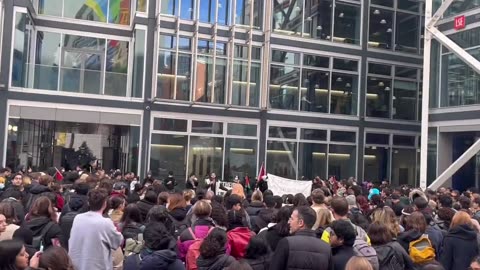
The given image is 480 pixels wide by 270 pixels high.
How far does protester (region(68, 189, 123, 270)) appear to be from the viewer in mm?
5879

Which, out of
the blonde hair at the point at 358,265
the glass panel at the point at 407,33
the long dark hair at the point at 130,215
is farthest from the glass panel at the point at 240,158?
the blonde hair at the point at 358,265

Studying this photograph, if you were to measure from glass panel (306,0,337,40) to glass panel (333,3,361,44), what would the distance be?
484 millimetres

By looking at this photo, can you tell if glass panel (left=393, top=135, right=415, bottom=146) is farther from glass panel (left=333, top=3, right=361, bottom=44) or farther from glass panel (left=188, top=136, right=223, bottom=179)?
glass panel (left=188, top=136, right=223, bottom=179)

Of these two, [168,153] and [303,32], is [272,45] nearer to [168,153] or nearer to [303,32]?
[303,32]

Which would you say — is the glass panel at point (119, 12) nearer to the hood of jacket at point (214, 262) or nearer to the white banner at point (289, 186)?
the white banner at point (289, 186)

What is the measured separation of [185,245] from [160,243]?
1.08 metres

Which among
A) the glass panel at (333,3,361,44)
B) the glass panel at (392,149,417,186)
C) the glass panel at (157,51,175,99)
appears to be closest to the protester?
the glass panel at (157,51,175,99)

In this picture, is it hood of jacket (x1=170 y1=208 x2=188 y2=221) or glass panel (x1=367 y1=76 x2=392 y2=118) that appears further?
glass panel (x1=367 y1=76 x2=392 y2=118)

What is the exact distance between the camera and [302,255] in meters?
5.10

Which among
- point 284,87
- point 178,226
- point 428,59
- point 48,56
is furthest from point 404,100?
point 178,226

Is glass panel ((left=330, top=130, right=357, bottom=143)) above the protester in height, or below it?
above

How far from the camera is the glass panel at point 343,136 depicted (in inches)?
1139

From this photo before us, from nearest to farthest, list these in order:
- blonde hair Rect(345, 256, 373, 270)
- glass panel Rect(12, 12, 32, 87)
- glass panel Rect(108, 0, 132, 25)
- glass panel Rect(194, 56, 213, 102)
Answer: blonde hair Rect(345, 256, 373, 270), glass panel Rect(12, 12, 32, 87), glass panel Rect(194, 56, 213, 102), glass panel Rect(108, 0, 132, 25)

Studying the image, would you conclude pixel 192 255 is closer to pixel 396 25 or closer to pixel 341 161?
pixel 341 161
